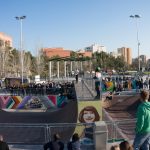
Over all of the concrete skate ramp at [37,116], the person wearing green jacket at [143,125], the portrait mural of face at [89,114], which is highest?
the person wearing green jacket at [143,125]

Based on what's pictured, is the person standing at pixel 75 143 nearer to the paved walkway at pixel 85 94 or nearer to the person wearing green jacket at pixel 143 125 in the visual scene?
the person wearing green jacket at pixel 143 125

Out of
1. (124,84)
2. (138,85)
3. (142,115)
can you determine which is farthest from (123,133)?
(124,84)

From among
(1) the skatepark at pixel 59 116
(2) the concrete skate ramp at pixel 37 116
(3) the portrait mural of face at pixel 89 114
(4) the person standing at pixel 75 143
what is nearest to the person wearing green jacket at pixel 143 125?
(4) the person standing at pixel 75 143

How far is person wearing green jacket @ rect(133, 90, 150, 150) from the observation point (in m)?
8.19

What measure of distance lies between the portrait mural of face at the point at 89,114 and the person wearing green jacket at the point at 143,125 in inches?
446

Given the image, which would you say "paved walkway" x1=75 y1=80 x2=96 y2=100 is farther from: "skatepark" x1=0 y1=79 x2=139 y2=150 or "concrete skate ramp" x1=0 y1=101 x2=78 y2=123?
"concrete skate ramp" x1=0 y1=101 x2=78 y2=123

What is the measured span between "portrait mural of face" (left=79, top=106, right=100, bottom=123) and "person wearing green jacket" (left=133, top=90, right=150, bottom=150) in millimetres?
11341

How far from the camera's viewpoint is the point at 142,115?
8.21 metres

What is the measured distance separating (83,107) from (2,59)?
73245 millimetres

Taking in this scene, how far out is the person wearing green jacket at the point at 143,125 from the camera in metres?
8.19

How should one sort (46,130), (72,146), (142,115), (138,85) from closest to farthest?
(142,115)
(72,146)
(46,130)
(138,85)

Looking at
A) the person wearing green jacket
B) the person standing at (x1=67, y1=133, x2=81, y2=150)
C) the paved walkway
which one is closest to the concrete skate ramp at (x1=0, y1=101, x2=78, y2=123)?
the paved walkway

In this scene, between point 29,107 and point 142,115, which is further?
point 29,107

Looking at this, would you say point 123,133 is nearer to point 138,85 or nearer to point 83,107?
point 83,107
